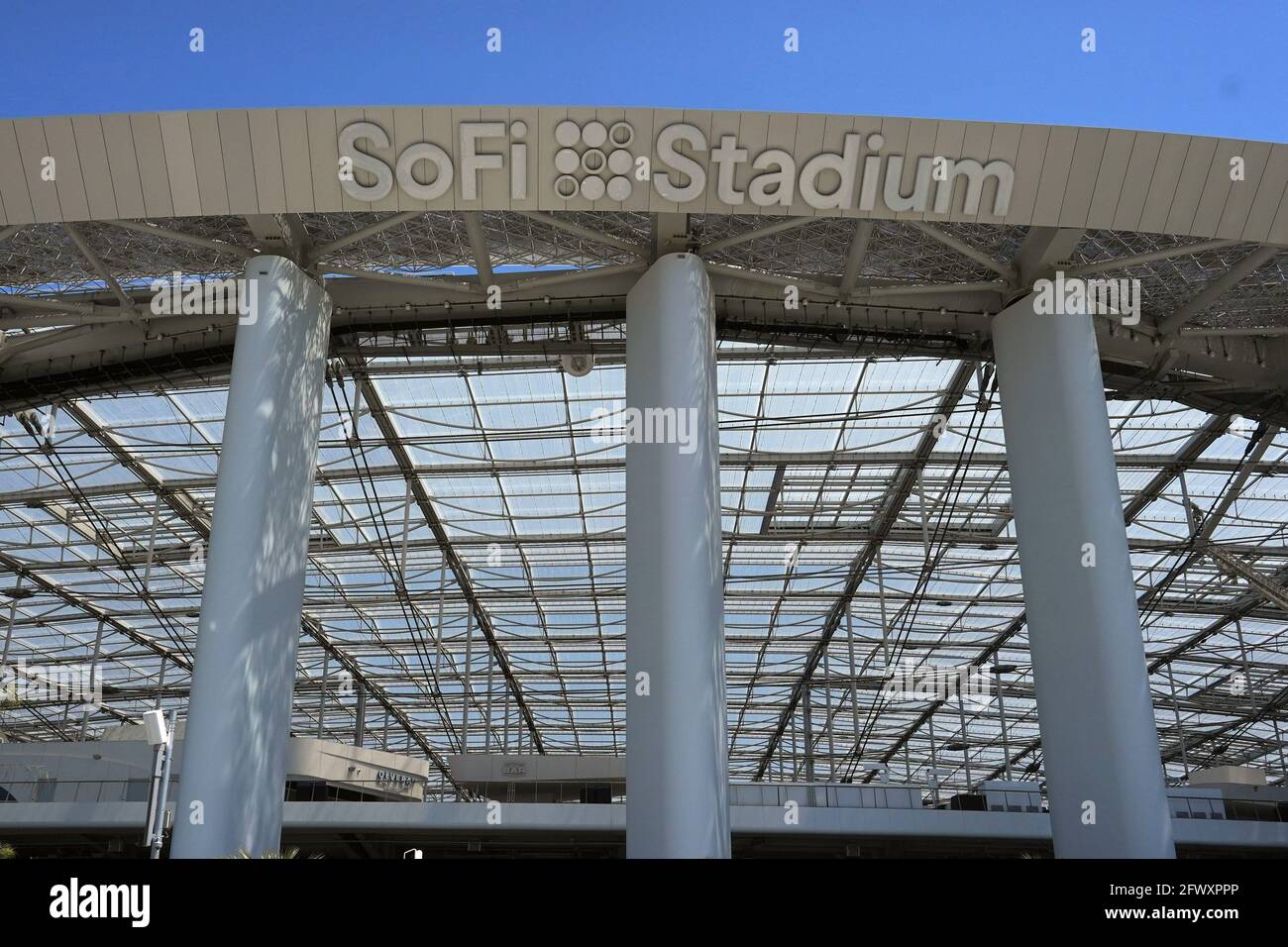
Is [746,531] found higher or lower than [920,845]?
higher

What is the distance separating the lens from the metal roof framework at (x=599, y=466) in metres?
19.8

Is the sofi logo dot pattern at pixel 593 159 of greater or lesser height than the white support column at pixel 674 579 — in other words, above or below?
above

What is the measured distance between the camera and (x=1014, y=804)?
3045 cm

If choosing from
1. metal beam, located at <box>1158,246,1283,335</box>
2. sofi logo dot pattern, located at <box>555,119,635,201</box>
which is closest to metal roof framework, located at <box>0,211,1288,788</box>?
metal beam, located at <box>1158,246,1283,335</box>

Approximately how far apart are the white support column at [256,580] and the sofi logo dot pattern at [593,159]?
524cm

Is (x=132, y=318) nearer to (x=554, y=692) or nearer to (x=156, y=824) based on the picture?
(x=156, y=824)

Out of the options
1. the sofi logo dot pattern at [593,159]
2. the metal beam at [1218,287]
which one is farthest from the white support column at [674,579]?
the metal beam at [1218,287]

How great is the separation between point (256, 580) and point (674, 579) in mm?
6158

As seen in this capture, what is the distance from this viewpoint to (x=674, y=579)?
16016mm

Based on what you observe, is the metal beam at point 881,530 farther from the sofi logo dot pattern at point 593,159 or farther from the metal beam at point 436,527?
the metal beam at point 436,527

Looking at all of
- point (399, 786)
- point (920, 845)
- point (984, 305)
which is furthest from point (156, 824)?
point (920, 845)

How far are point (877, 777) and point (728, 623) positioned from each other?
107ft

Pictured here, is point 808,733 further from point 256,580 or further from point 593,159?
point 593,159
